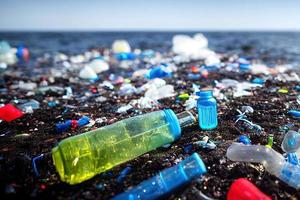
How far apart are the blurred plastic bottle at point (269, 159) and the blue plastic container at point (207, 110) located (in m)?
0.44

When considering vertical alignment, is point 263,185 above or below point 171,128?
below

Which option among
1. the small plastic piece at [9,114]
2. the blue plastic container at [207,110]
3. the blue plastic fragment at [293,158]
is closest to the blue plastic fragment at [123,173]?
the blue plastic container at [207,110]

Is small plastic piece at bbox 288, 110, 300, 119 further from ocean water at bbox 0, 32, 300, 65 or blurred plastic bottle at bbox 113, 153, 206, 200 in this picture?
ocean water at bbox 0, 32, 300, 65

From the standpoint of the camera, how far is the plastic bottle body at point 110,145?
185 centimetres

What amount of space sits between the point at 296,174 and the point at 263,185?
9.4 inches

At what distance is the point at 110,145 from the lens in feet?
6.73

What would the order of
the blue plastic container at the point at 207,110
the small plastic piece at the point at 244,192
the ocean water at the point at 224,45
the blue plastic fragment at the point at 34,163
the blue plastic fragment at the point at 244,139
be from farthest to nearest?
the ocean water at the point at 224,45 < the blue plastic container at the point at 207,110 < the blue plastic fragment at the point at 244,139 < the blue plastic fragment at the point at 34,163 < the small plastic piece at the point at 244,192

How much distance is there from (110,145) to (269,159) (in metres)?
1.22

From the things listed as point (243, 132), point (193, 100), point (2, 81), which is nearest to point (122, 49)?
point (2, 81)

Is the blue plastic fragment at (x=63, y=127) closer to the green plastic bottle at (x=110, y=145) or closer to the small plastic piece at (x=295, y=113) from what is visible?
the green plastic bottle at (x=110, y=145)

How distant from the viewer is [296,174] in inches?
72.1

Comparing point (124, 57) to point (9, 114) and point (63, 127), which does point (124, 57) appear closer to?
point (9, 114)

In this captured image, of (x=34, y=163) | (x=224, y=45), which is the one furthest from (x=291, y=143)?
(x=224, y=45)

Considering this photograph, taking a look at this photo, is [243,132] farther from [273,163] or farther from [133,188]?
[133,188]
